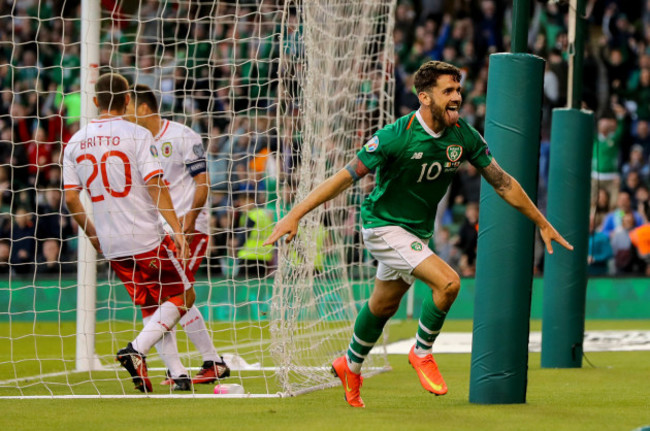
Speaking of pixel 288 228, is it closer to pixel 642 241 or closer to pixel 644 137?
pixel 642 241

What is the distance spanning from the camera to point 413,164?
590 centimetres

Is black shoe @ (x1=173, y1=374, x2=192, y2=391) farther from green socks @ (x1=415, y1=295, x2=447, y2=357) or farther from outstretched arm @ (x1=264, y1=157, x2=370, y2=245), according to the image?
outstretched arm @ (x1=264, y1=157, x2=370, y2=245)

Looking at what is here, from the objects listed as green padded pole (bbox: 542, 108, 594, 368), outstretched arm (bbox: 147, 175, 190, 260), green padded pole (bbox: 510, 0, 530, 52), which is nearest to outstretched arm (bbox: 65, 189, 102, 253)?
outstretched arm (bbox: 147, 175, 190, 260)

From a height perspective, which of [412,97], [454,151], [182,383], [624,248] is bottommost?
[624,248]

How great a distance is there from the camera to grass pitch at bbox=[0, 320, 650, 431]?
530cm

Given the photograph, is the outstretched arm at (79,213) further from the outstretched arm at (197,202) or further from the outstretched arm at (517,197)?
the outstretched arm at (517,197)

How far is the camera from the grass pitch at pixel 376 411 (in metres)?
5.30

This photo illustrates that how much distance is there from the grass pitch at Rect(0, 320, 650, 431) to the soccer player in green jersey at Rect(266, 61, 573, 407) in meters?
0.35

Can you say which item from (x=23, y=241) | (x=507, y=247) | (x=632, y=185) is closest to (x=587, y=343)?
(x=507, y=247)

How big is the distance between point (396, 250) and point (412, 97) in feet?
38.7

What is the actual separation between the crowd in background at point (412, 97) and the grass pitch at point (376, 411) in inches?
273

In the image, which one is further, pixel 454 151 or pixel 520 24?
pixel 520 24

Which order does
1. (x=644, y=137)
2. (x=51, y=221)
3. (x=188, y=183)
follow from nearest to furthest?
(x=188, y=183) → (x=51, y=221) → (x=644, y=137)

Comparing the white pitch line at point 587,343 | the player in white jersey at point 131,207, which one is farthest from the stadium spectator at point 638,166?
the player in white jersey at point 131,207
